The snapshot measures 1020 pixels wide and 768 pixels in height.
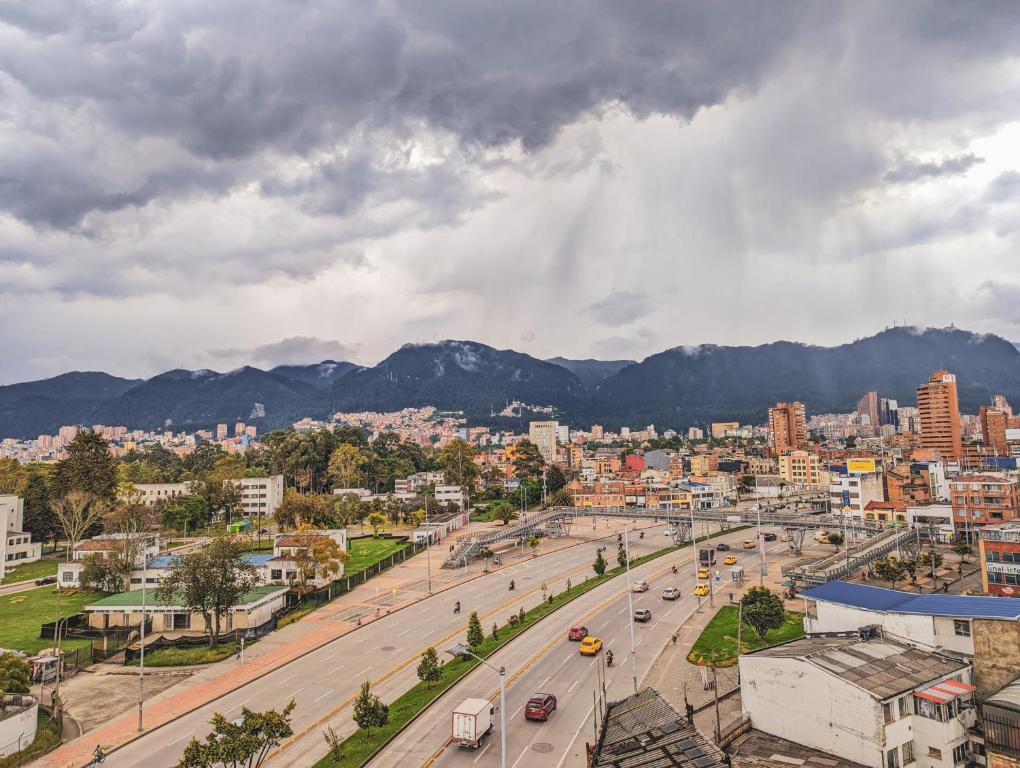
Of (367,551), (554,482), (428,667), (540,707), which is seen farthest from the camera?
(554,482)

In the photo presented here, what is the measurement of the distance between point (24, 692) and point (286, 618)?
24.3m

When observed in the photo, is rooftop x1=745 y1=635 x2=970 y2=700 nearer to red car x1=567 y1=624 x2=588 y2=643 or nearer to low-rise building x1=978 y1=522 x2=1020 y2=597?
red car x1=567 y1=624 x2=588 y2=643

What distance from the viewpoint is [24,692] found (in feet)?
117

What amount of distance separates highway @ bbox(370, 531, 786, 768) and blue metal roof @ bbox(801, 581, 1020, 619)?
11.3m

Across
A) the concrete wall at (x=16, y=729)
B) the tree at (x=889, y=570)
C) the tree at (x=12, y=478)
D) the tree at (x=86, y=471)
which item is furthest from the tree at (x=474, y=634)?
the tree at (x=12, y=478)

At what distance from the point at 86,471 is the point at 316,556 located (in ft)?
187

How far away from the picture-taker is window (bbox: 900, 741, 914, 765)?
89.1 ft

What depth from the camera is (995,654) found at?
3247 centimetres

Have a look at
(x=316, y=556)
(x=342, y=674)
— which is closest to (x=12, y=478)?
(x=316, y=556)

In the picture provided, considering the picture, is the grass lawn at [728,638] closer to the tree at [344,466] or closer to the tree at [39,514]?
the tree at [39,514]

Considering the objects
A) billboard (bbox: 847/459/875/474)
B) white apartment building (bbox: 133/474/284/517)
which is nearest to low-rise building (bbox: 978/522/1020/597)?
billboard (bbox: 847/459/875/474)

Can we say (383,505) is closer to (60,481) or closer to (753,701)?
(60,481)

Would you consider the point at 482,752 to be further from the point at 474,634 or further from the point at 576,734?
the point at 474,634

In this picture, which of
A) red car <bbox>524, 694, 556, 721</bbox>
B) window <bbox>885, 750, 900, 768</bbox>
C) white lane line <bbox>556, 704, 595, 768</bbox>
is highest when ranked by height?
window <bbox>885, 750, 900, 768</bbox>
